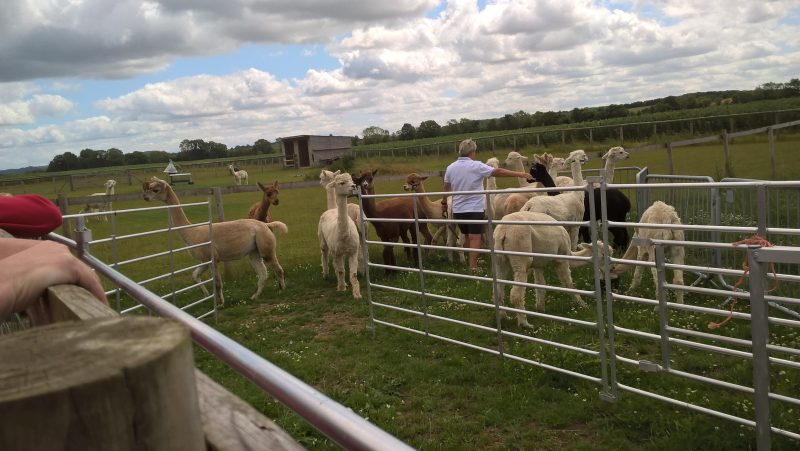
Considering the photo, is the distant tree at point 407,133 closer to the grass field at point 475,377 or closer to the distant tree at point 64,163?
the distant tree at point 64,163

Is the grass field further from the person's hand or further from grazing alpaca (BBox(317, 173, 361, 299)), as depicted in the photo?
the person's hand

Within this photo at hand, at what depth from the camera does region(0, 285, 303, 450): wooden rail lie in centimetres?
75

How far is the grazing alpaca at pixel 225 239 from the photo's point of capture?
9.83 metres

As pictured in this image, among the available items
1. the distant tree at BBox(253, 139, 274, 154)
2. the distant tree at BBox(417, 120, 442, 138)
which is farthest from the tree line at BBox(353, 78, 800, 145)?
the distant tree at BBox(253, 139, 274, 154)

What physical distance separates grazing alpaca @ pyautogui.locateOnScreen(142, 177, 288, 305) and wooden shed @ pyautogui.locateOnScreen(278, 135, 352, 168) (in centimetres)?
4371

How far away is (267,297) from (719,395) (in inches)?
295

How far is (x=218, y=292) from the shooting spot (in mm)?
9820

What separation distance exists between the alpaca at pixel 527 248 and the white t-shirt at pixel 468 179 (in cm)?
164

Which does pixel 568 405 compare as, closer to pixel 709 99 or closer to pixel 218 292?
pixel 218 292

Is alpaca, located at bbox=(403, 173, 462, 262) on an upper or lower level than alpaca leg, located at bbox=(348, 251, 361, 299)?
upper

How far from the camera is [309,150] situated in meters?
55.5

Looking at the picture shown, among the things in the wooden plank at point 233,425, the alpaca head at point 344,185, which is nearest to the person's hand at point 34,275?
the wooden plank at point 233,425

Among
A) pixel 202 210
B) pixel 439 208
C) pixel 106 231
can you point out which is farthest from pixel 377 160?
pixel 439 208

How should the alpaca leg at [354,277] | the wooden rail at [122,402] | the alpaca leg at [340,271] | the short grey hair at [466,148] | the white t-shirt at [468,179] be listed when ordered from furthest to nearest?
the alpaca leg at [340,271] < the alpaca leg at [354,277] < the short grey hair at [466,148] < the white t-shirt at [468,179] < the wooden rail at [122,402]
